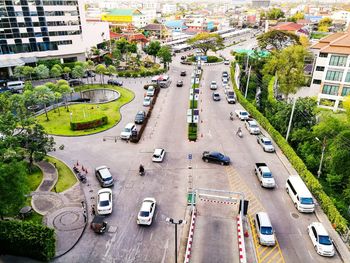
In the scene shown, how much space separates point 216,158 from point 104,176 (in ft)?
49.6

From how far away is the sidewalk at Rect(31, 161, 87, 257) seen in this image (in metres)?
26.9

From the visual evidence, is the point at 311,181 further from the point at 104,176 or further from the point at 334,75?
the point at 334,75

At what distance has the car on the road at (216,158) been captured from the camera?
39041 millimetres

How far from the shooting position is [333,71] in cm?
5859

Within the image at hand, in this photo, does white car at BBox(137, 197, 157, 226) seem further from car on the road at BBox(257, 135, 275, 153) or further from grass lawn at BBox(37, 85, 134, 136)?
grass lawn at BBox(37, 85, 134, 136)

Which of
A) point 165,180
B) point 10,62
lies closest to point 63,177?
point 165,180

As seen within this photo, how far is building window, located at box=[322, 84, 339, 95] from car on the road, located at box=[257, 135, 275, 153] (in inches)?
1001

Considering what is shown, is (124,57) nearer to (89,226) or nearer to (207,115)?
(207,115)

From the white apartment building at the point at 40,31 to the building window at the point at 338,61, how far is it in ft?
241

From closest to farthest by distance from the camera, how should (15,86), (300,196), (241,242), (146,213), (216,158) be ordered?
(241,242) < (146,213) < (300,196) < (216,158) < (15,86)

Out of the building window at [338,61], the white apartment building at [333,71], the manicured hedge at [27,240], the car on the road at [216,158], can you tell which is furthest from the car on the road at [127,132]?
the building window at [338,61]

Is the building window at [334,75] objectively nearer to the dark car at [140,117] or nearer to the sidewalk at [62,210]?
the dark car at [140,117]

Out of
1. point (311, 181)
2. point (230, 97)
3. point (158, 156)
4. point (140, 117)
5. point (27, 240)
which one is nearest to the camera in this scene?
point (27, 240)

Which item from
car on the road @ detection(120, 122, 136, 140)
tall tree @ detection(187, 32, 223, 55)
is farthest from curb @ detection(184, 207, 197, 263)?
tall tree @ detection(187, 32, 223, 55)
